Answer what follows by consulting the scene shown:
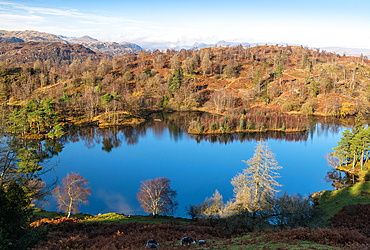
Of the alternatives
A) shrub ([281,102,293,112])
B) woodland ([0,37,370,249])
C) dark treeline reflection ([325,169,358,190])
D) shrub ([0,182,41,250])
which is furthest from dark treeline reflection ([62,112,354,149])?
shrub ([0,182,41,250])

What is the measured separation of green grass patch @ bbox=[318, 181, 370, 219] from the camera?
109 ft

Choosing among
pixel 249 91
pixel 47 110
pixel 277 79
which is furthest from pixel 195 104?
pixel 47 110

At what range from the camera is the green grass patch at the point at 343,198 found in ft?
109

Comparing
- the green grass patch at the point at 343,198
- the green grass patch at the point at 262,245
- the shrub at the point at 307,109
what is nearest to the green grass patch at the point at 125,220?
the green grass patch at the point at 262,245

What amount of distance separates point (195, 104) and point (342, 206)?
110 m

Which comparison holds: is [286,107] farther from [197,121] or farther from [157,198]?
[157,198]

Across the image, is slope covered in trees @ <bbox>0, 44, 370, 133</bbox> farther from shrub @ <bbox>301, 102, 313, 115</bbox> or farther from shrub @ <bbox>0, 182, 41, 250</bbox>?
shrub @ <bbox>0, 182, 41, 250</bbox>

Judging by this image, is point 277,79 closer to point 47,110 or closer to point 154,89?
point 154,89

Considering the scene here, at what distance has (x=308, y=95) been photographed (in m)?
137

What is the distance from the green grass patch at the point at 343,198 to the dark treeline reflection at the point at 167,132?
4287 centimetres

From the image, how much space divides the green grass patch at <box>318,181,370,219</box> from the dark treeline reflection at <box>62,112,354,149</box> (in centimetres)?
4287

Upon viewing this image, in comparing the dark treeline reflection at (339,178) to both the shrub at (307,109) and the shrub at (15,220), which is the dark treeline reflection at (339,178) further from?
the shrub at (307,109)

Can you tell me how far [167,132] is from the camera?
92.9m

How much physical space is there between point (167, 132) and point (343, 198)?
65.4m
